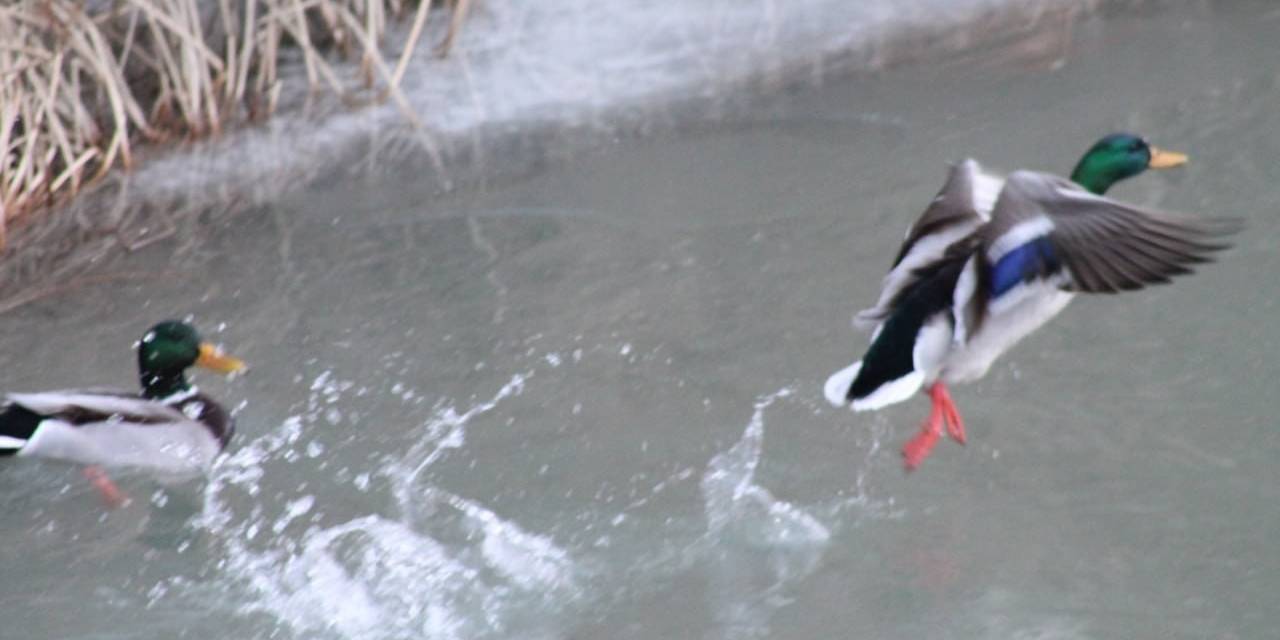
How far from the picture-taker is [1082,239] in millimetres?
3789

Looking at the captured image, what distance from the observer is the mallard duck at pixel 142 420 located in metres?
4.63

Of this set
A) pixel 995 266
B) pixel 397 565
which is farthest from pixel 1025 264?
pixel 397 565

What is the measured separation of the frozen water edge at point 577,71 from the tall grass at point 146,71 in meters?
0.14

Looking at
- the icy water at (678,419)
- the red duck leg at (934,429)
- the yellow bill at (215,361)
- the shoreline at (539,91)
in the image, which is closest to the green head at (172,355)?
the yellow bill at (215,361)

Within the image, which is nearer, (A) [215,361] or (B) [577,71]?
(A) [215,361]

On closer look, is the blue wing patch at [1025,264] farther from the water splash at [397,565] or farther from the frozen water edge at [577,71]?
the frozen water edge at [577,71]

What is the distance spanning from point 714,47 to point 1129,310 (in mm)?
3015

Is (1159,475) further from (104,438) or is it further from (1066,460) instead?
(104,438)

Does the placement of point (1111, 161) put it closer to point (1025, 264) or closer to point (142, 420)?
point (1025, 264)

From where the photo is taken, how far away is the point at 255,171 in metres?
6.77

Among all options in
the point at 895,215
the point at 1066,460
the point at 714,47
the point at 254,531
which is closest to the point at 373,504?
the point at 254,531

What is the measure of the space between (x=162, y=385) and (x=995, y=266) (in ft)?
7.80

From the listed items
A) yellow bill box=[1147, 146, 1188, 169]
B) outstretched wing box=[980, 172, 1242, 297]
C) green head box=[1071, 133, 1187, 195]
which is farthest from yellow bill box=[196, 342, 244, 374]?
yellow bill box=[1147, 146, 1188, 169]

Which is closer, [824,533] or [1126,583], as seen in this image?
[1126,583]
